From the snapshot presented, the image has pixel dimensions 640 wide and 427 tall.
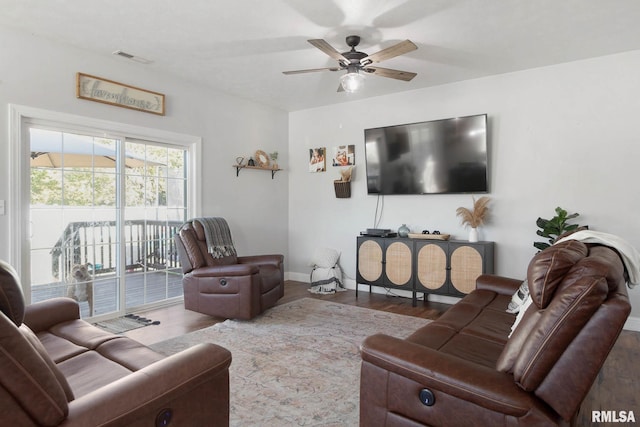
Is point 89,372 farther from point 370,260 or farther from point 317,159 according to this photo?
point 317,159

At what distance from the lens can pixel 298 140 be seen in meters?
5.76

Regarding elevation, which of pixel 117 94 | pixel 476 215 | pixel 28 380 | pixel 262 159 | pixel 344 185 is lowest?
pixel 28 380

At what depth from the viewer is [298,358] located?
279cm

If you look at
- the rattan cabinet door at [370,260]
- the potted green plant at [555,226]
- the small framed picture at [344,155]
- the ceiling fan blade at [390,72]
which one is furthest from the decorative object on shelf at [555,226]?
the small framed picture at [344,155]

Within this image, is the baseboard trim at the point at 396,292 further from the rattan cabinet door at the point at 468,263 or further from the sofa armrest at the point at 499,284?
the sofa armrest at the point at 499,284

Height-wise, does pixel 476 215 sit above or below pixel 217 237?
above

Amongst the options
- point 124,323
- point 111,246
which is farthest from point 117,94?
point 124,323

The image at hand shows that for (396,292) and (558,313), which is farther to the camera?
(396,292)

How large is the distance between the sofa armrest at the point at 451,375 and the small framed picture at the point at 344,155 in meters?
3.82

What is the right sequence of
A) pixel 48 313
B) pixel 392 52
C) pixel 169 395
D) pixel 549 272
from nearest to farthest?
pixel 169 395 → pixel 549 272 → pixel 48 313 → pixel 392 52

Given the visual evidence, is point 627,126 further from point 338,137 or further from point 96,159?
point 96,159

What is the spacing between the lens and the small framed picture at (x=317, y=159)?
17.9 feet

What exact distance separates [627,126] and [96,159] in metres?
5.15

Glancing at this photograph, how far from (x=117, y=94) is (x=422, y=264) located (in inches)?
147
